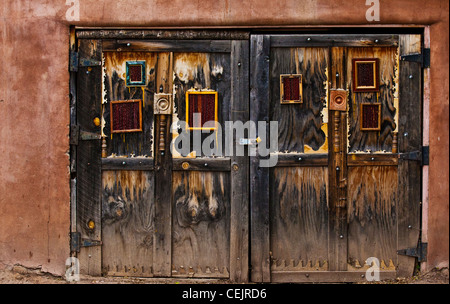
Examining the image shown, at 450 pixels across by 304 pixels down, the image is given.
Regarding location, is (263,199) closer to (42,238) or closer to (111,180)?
(111,180)

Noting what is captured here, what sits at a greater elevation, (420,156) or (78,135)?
(78,135)

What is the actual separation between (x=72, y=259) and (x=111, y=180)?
29.6 inches

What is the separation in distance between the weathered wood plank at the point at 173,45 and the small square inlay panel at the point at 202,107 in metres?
0.37

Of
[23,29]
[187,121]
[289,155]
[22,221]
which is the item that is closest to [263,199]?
[289,155]

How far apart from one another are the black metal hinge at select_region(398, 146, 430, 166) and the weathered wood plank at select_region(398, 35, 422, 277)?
0.03m

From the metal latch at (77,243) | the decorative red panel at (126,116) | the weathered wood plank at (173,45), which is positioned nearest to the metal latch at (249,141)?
the weathered wood plank at (173,45)

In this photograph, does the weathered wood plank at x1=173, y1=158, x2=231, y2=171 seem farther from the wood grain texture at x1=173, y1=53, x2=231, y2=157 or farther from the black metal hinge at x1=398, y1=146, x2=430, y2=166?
the black metal hinge at x1=398, y1=146, x2=430, y2=166

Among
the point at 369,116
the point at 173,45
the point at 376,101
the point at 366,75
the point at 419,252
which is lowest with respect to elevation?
the point at 419,252

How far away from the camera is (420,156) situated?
136 inches

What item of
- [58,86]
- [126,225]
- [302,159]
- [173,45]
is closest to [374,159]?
[302,159]

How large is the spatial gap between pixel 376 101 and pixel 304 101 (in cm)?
60

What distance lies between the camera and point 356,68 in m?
3.46

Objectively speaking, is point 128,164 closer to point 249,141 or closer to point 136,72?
point 136,72

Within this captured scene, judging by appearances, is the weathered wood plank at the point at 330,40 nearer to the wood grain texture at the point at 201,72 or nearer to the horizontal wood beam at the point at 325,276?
the wood grain texture at the point at 201,72
